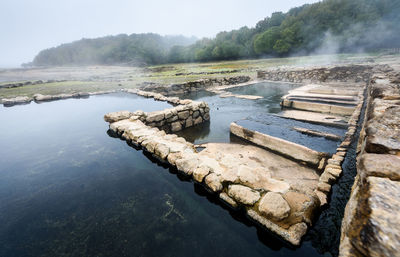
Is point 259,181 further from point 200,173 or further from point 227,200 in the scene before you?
point 200,173

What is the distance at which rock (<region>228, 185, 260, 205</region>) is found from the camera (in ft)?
7.59

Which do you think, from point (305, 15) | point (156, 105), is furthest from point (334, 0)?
point (156, 105)

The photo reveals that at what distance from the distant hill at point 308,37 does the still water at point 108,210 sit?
5580cm

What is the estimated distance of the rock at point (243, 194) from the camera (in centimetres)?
231

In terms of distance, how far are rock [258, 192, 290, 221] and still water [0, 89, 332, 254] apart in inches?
10.4

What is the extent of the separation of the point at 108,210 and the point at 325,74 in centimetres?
1669

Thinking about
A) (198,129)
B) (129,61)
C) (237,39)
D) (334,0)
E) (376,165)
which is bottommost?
(198,129)

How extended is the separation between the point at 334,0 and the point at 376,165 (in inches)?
2977

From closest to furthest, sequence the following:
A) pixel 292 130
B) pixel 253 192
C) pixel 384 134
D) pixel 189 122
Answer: pixel 384 134 < pixel 253 192 < pixel 292 130 < pixel 189 122

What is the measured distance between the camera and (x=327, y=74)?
1365cm

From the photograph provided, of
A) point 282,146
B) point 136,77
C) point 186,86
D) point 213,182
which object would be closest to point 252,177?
point 213,182

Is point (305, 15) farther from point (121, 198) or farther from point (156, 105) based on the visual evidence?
point (121, 198)

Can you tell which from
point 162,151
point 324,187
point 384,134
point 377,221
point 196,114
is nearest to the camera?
point 377,221

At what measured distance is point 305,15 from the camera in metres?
57.8
